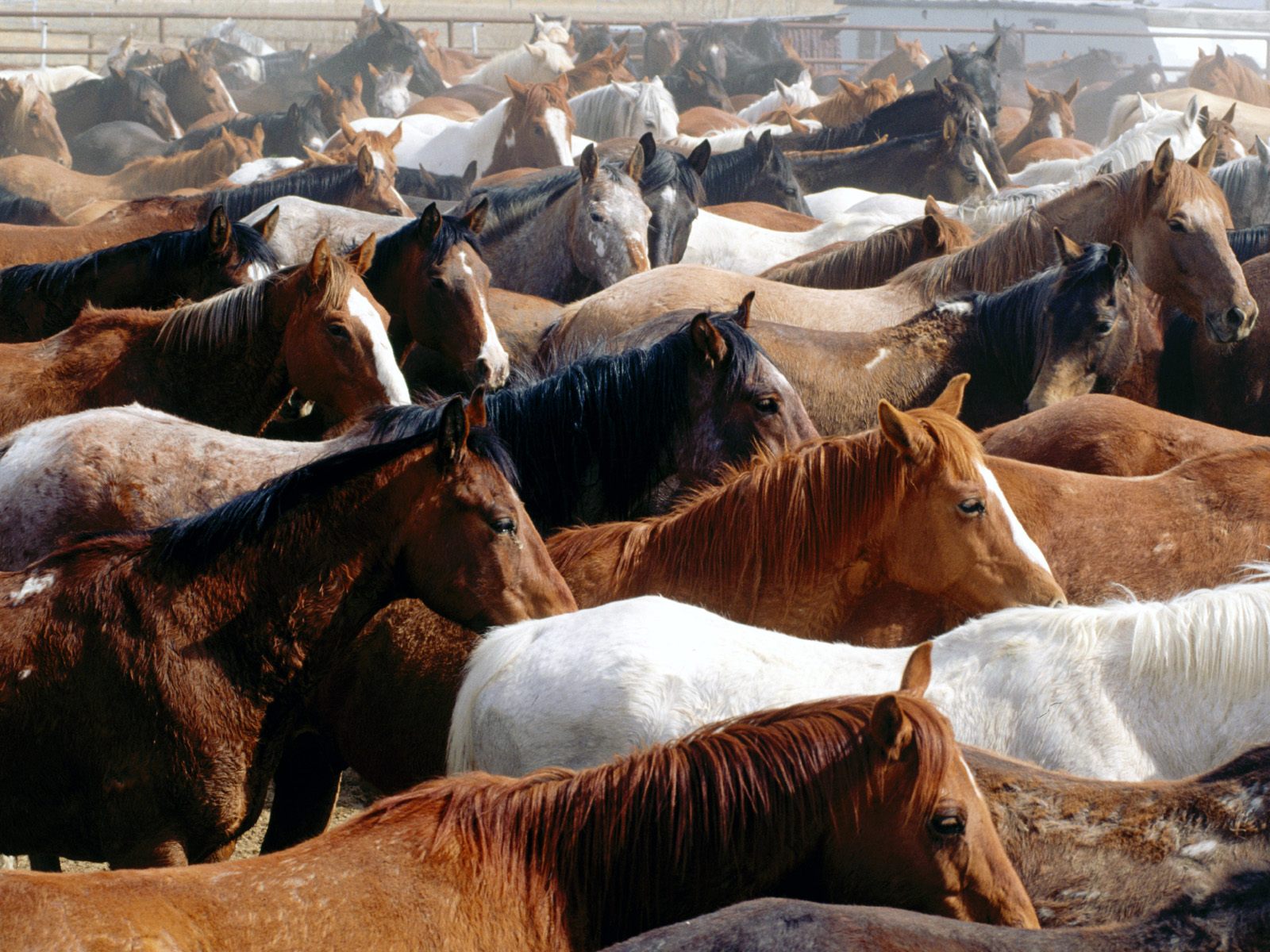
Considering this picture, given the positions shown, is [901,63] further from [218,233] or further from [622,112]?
[218,233]

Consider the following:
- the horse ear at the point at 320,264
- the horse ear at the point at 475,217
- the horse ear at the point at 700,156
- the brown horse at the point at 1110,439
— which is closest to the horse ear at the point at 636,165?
the horse ear at the point at 700,156

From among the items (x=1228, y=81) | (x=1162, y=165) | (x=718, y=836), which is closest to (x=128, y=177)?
(x=1162, y=165)

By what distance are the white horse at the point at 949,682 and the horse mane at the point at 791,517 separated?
1.90ft

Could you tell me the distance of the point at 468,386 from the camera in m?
5.98

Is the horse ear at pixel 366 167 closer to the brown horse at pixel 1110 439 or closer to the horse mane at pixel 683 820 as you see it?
the brown horse at pixel 1110 439

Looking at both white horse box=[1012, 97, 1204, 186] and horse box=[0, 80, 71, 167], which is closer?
white horse box=[1012, 97, 1204, 186]

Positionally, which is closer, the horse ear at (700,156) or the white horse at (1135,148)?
the horse ear at (700,156)

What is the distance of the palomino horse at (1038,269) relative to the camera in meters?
6.27

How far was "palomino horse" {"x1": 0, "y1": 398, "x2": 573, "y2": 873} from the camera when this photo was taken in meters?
2.92

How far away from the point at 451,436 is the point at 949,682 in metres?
1.21

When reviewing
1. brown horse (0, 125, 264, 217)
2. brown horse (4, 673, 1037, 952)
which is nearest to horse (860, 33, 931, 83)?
brown horse (0, 125, 264, 217)

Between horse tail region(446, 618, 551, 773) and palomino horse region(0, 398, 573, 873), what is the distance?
12 centimetres

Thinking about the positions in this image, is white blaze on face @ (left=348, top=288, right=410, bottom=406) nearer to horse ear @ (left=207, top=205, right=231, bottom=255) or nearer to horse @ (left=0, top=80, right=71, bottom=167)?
horse ear @ (left=207, top=205, right=231, bottom=255)

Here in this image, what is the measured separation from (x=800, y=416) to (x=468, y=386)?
2.01 metres
